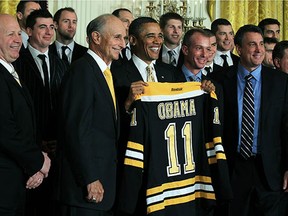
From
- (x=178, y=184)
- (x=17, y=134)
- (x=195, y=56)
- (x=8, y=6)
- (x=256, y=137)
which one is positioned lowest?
(x=178, y=184)

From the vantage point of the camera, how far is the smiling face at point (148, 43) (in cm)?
398

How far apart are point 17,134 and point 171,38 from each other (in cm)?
250

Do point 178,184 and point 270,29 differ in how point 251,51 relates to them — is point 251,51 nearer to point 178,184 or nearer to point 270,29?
point 178,184

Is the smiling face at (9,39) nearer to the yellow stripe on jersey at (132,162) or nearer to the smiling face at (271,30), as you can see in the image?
the yellow stripe on jersey at (132,162)

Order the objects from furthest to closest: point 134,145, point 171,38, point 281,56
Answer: point 171,38 < point 281,56 < point 134,145

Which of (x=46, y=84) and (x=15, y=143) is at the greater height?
(x=46, y=84)

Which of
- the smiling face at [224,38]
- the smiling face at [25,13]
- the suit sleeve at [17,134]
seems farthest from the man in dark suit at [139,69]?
the smiling face at [224,38]

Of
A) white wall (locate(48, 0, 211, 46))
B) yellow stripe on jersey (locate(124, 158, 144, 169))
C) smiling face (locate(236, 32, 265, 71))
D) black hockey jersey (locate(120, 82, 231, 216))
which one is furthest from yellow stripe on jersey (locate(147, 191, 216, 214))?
white wall (locate(48, 0, 211, 46))

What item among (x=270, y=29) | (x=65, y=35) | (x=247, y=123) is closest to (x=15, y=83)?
(x=247, y=123)

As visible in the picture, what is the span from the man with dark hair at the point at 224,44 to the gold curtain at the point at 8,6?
6.69ft

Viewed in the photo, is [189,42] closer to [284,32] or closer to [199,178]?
[199,178]

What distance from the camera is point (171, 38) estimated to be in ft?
18.1

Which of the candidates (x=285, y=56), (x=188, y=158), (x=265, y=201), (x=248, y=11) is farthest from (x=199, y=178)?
(x=248, y=11)

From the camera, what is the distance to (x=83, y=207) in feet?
10.8
